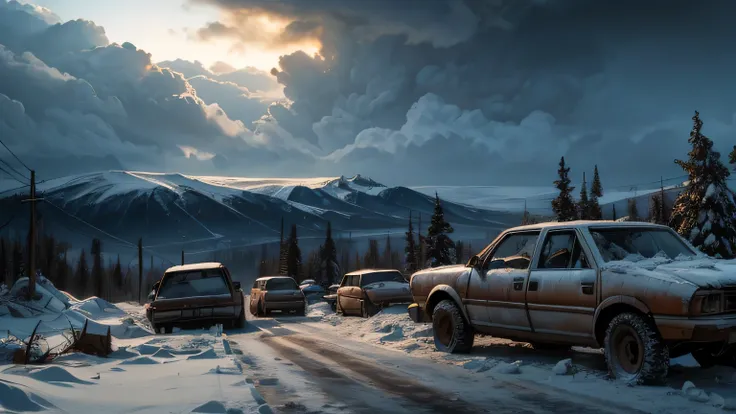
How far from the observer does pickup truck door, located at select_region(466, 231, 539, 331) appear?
31.4 ft

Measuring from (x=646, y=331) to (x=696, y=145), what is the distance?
127 ft

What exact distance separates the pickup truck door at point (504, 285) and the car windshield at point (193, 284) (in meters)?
8.32

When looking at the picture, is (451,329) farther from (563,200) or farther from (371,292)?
(563,200)

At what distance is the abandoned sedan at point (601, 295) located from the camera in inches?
289

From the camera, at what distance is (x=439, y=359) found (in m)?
10.5

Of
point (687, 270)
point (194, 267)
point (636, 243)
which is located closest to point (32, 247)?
point (194, 267)

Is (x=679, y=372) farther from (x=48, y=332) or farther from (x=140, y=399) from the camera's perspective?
(x=48, y=332)

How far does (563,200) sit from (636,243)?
58304 mm

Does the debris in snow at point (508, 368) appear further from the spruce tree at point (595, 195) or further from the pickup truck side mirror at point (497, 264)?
the spruce tree at point (595, 195)

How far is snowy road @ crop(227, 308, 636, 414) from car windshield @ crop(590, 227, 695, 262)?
1991 mm

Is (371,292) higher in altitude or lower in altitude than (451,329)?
higher

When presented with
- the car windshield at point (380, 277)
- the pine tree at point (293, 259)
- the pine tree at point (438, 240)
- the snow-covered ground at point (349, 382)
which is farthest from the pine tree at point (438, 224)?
the snow-covered ground at point (349, 382)

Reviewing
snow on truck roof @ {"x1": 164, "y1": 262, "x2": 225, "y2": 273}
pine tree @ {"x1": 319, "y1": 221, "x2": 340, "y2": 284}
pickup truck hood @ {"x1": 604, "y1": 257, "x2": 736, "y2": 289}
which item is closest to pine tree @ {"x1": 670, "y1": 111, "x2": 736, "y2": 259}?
snow on truck roof @ {"x1": 164, "y1": 262, "x2": 225, "y2": 273}

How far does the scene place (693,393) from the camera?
6918 mm
